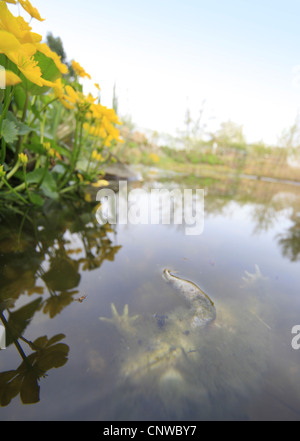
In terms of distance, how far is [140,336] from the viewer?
1.26 feet

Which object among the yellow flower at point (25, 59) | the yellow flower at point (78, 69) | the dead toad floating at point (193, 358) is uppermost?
the yellow flower at point (78, 69)

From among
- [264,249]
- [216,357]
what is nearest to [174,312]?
[216,357]

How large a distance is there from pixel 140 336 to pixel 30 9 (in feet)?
3.56

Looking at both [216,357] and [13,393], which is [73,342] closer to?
[13,393]

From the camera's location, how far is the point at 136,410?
265 mm

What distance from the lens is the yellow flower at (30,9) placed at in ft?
2.13

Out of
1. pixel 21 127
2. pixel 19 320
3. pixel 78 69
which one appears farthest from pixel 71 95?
pixel 19 320

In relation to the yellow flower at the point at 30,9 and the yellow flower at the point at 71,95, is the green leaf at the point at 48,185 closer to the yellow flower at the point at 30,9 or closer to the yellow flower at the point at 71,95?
the yellow flower at the point at 71,95

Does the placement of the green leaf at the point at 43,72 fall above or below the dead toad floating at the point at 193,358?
above

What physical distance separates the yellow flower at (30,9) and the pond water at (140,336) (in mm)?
815

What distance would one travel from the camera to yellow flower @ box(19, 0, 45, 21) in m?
0.65

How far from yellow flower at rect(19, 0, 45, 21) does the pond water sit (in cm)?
81

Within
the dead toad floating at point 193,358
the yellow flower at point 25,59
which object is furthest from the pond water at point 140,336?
the yellow flower at point 25,59
